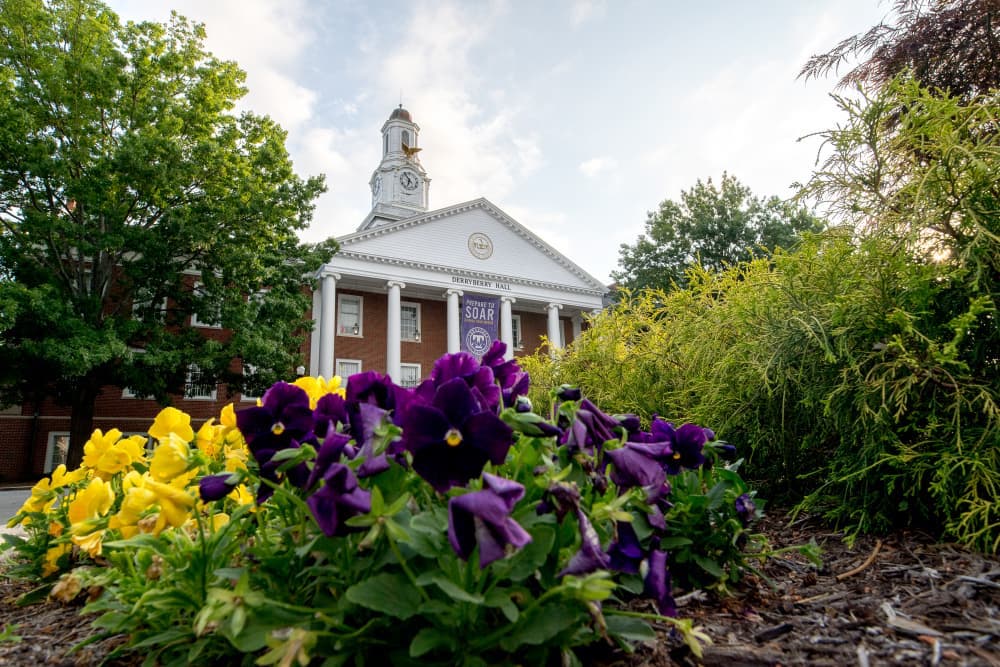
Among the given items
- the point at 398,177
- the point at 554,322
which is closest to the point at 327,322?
the point at 554,322

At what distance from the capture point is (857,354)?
2400 mm

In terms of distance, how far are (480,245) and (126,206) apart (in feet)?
57.3

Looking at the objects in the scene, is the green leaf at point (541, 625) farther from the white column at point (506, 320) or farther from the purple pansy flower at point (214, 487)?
the white column at point (506, 320)

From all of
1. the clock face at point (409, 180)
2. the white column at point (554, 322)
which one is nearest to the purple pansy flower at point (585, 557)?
the white column at point (554, 322)

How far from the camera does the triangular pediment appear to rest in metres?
25.9

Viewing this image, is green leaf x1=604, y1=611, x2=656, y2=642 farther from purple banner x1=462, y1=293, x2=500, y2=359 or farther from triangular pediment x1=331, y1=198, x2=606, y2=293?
triangular pediment x1=331, y1=198, x2=606, y2=293

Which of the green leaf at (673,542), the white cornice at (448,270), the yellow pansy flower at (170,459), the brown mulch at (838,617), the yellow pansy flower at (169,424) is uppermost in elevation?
the white cornice at (448,270)

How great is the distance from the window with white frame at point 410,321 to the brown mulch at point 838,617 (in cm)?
2551

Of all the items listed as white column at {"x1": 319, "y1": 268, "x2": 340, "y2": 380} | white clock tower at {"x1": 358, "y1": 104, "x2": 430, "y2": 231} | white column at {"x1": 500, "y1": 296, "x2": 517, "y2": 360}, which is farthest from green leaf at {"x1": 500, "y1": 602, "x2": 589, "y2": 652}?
white clock tower at {"x1": 358, "y1": 104, "x2": 430, "y2": 231}

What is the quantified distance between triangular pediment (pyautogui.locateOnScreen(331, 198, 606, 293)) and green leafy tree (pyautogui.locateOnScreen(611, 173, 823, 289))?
3.27m

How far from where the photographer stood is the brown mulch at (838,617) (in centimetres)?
132

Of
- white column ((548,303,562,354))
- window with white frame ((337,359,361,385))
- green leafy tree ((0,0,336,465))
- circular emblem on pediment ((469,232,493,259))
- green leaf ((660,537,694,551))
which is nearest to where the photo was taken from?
green leaf ((660,537,694,551))

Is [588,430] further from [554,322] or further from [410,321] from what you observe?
[554,322]

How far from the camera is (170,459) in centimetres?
154
